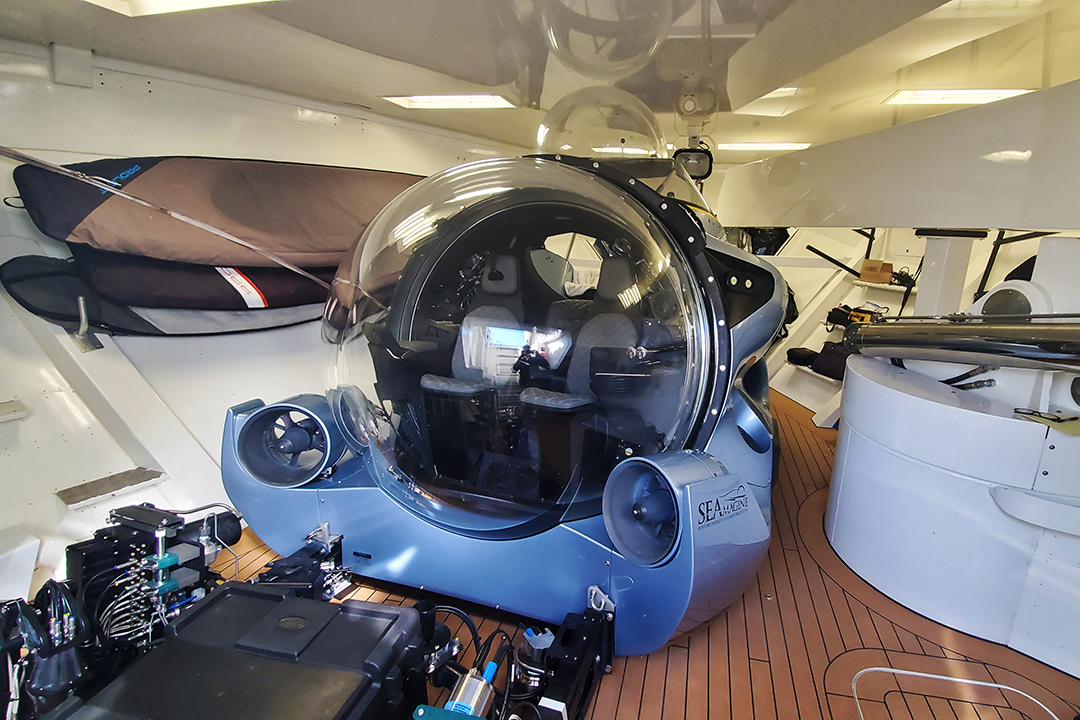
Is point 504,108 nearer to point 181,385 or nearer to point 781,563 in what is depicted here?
point 181,385

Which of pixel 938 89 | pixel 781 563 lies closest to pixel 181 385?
pixel 781 563

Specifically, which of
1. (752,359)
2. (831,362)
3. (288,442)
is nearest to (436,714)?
(288,442)

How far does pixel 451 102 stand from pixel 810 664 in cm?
319

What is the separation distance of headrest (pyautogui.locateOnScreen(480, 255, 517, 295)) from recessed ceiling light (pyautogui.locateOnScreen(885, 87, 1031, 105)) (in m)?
2.73

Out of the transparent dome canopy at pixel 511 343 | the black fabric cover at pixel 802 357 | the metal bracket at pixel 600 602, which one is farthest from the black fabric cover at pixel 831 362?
the metal bracket at pixel 600 602

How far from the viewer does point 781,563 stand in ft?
6.84

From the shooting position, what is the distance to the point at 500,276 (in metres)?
1.82

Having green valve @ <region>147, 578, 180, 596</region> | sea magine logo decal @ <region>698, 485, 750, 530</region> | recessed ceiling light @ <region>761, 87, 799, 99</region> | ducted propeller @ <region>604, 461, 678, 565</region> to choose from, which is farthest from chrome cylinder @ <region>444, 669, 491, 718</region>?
recessed ceiling light @ <region>761, 87, 799, 99</region>

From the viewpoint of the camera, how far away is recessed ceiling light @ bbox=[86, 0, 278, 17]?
1579mm

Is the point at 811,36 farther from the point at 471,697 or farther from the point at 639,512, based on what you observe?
the point at 471,697

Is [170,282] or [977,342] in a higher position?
[170,282]

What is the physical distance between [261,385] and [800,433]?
11.2 feet

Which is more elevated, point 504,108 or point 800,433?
point 504,108

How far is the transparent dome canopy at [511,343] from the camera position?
5.11ft
